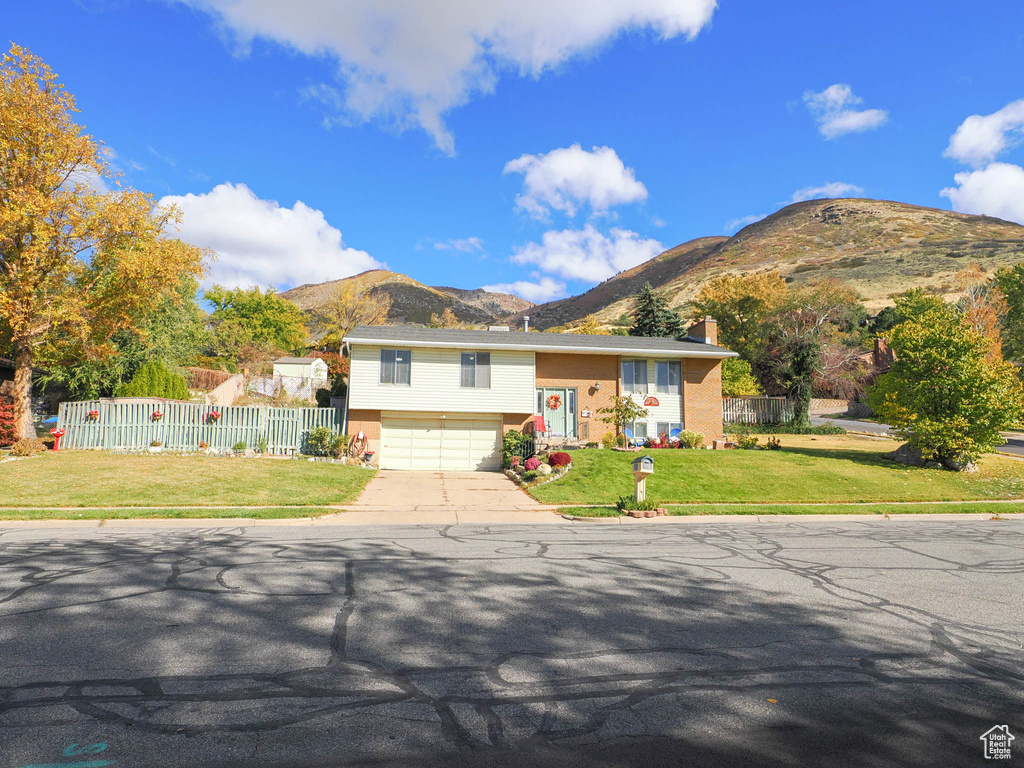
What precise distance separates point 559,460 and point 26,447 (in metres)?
19.1

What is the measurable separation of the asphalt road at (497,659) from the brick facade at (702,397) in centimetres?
1849

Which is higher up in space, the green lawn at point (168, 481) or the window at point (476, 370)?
the window at point (476, 370)

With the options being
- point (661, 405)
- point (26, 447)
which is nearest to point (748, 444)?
point (661, 405)

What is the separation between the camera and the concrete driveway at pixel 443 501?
518 inches

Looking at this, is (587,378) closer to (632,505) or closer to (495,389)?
(495,389)

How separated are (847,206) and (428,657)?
19263 centimetres

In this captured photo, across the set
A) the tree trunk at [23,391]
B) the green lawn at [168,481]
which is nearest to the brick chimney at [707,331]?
the green lawn at [168,481]

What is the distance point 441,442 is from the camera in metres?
25.0

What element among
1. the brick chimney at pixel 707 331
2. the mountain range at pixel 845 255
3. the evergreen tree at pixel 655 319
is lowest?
the brick chimney at pixel 707 331

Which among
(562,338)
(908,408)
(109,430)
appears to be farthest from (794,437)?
(109,430)

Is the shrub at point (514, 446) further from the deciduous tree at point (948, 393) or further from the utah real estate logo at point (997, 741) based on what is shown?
the utah real estate logo at point (997, 741)

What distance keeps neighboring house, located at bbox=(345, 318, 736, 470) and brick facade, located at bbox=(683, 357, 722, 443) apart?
5 centimetres

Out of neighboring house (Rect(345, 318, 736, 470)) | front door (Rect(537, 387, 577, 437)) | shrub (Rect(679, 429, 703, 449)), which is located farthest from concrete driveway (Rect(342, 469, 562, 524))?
shrub (Rect(679, 429, 703, 449))

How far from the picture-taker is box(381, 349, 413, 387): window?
80.0ft
